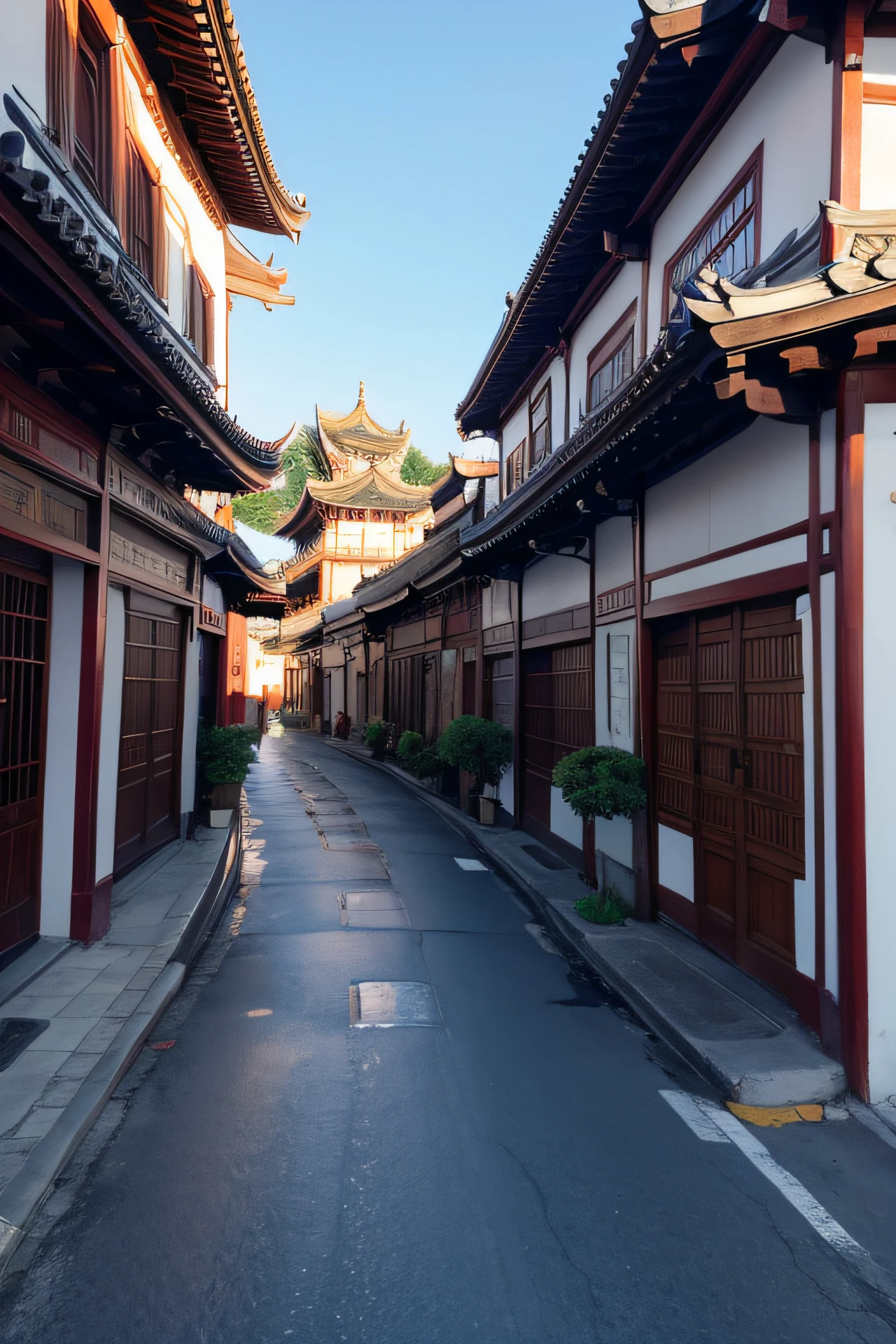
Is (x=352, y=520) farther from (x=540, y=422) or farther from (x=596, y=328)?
(x=596, y=328)

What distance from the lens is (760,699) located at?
6.09 metres

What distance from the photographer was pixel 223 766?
12.7 metres

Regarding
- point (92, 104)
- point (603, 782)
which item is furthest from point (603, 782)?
point (92, 104)

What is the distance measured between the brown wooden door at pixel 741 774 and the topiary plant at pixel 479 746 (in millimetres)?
5659

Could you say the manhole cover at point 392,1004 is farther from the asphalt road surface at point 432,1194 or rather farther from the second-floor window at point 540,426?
the second-floor window at point 540,426

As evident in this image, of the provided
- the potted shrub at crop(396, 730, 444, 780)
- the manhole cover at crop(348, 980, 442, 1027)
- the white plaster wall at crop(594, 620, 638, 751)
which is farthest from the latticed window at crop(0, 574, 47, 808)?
the potted shrub at crop(396, 730, 444, 780)

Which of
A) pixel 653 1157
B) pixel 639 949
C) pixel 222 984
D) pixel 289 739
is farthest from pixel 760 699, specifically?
pixel 289 739

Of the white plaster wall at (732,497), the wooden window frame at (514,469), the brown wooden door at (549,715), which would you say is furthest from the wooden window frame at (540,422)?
the white plaster wall at (732,497)

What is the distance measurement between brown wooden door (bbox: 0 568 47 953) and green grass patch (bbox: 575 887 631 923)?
15.5ft

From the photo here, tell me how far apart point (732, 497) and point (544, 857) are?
602cm

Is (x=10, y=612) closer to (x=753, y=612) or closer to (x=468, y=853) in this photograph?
(x=753, y=612)

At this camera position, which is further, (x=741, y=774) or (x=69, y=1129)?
(x=741, y=774)

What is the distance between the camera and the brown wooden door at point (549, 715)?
1024 cm

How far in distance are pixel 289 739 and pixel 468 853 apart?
2384 cm
